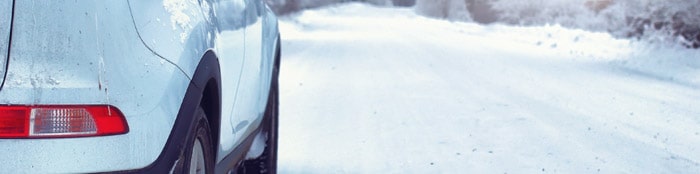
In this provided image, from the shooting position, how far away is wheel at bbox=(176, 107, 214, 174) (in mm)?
2445

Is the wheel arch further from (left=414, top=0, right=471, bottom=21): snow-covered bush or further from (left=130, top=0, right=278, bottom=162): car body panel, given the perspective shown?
(left=414, top=0, right=471, bottom=21): snow-covered bush

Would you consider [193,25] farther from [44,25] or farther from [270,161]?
[270,161]

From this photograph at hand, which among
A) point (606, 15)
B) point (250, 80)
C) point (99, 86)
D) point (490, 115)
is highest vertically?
point (99, 86)

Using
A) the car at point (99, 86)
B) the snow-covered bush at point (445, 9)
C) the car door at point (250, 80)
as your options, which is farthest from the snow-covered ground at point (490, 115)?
the snow-covered bush at point (445, 9)

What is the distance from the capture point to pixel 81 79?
80.4 inches

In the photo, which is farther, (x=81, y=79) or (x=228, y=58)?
(x=228, y=58)

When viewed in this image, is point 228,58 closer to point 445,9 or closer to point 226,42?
point 226,42

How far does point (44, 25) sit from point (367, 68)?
12410mm

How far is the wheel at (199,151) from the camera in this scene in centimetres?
245

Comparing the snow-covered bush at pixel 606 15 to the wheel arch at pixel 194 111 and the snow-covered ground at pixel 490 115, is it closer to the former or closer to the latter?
the snow-covered ground at pixel 490 115

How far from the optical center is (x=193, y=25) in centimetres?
269

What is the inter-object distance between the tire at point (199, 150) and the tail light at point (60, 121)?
0.99 ft

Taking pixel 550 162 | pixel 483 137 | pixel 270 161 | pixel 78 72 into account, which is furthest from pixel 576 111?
pixel 78 72

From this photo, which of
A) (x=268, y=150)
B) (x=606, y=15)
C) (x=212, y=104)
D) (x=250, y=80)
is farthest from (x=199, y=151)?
(x=606, y=15)
